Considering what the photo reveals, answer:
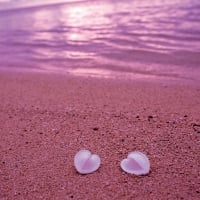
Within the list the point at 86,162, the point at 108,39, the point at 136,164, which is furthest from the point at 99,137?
the point at 108,39

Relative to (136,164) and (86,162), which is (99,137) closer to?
(86,162)

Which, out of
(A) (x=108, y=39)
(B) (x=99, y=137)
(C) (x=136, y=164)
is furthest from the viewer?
(A) (x=108, y=39)

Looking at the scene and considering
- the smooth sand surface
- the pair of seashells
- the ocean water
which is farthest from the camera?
the ocean water

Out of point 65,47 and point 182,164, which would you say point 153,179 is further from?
point 65,47

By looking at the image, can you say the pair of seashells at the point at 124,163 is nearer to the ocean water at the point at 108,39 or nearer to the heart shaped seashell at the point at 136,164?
the heart shaped seashell at the point at 136,164

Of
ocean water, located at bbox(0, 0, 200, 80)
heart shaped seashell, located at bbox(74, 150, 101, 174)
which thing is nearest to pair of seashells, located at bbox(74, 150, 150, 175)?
→ heart shaped seashell, located at bbox(74, 150, 101, 174)

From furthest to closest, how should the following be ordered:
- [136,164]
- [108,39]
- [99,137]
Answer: [108,39]
[99,137]
[136,164]

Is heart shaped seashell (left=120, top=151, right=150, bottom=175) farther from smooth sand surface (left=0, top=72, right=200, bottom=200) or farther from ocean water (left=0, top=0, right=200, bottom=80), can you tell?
ocean water (left=0, top=0, right=200, bottom=80)

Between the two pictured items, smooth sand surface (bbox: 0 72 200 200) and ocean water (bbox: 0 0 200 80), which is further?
ocean water (bbox: 0 0 200 80)
